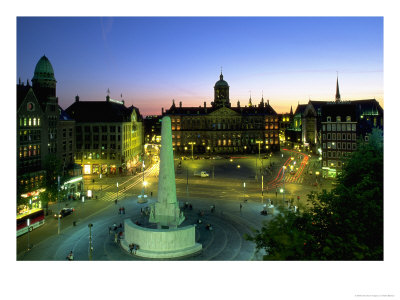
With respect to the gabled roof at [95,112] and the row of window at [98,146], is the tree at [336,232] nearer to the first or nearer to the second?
the row of window at [98,146]

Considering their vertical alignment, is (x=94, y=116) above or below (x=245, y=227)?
above

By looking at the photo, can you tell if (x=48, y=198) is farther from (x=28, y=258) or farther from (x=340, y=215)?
(x=340, y=215)

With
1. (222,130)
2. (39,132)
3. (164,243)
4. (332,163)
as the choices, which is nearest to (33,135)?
(39,132)

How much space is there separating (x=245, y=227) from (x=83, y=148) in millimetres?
53547

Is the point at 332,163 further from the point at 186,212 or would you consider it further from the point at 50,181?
the point at 50,181

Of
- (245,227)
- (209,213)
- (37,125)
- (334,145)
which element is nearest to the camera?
(245,227)

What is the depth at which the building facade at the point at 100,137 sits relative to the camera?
2923 inches

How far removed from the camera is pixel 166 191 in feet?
98.0

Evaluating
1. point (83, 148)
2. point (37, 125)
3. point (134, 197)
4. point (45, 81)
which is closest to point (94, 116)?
point (83, 148)

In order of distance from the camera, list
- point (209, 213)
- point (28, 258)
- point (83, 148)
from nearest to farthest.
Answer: point (28, 258) < point (209, 213) < point (83, 148)

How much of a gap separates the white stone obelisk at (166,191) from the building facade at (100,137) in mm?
44903

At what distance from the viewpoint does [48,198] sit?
3941cm

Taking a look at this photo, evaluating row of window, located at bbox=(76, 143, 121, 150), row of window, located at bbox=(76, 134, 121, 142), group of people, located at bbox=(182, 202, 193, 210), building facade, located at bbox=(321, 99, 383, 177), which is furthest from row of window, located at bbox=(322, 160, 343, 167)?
row of window, located at bbox=(76, 134, 121, 142)

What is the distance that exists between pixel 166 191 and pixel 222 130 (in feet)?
315
